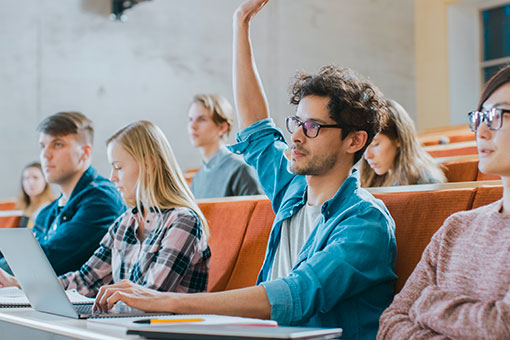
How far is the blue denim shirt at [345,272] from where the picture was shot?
1439 mm

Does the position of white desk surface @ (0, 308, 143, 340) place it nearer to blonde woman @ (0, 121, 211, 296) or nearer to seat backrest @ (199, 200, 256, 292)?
blonde woman @ (0, 121, 211, 296)

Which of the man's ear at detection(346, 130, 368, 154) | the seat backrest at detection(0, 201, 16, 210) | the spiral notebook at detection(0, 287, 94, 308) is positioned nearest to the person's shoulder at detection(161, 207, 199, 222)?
the spiral notebook at detection(0, 287, 94, 308)

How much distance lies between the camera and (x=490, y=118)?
4.37 ft

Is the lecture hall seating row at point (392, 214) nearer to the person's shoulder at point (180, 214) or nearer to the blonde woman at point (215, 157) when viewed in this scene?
the person's shoulder at point (180, 214)

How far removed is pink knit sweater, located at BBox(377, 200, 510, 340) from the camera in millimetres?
Result: 1202

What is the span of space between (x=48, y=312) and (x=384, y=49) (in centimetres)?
810

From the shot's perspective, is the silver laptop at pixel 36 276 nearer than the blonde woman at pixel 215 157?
Yes

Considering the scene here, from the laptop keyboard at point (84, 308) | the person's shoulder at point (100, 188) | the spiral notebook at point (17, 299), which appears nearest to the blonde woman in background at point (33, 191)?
the person's shoulder at point (100, 188)

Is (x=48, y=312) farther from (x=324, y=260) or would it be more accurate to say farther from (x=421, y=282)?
(x=421, y=282)

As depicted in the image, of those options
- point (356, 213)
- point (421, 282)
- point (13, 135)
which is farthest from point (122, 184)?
point (13, 135)

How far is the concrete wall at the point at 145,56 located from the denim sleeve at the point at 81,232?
3964 millimetres

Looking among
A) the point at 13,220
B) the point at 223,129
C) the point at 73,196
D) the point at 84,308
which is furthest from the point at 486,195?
the point at 13,220

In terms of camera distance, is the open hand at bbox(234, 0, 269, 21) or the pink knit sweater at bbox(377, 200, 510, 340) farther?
the open hand at bbox(234, 0, 269, 21)

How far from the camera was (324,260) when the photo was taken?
147 cm
